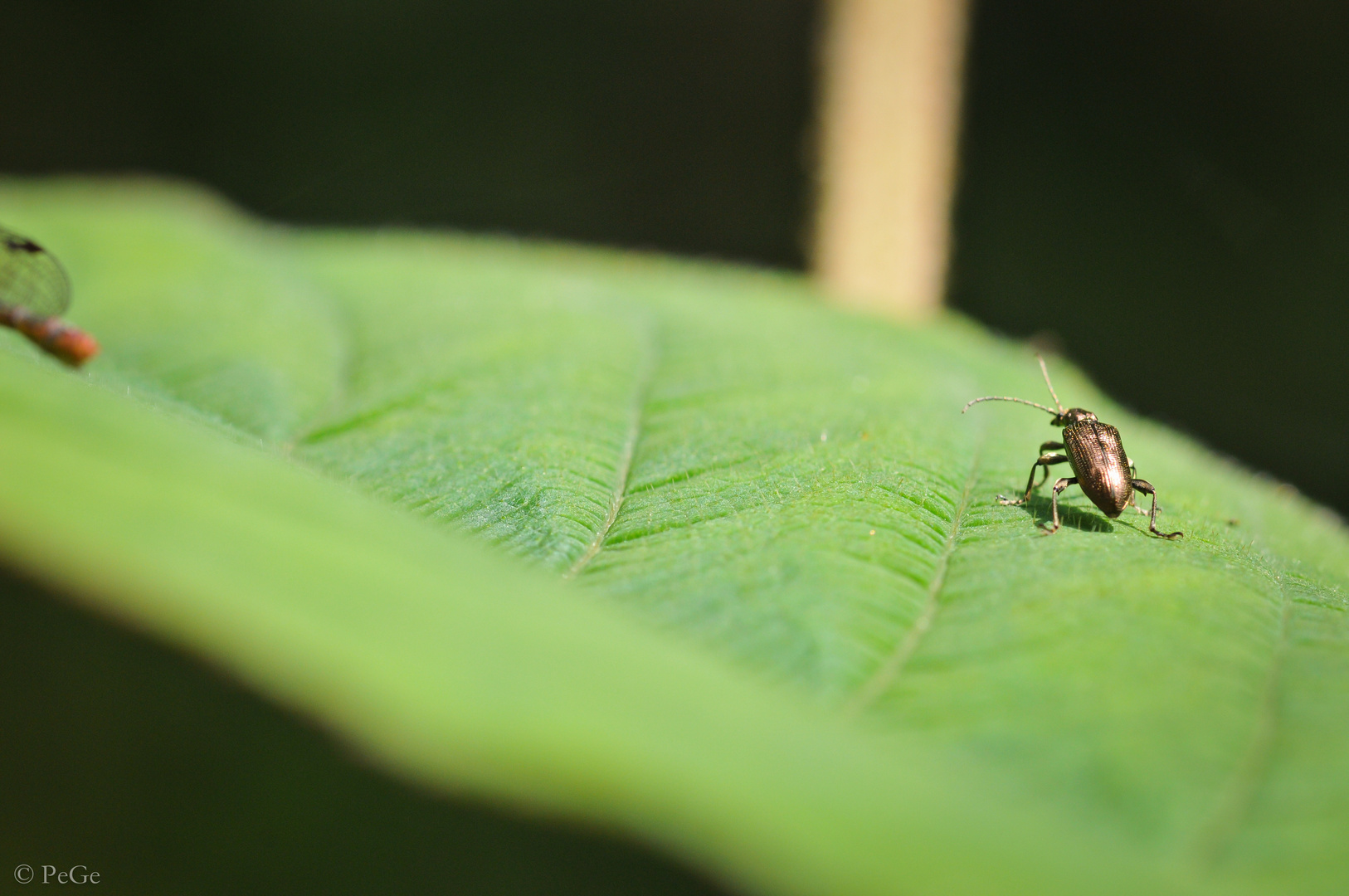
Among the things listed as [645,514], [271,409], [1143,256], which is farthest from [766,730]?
[1143,256]

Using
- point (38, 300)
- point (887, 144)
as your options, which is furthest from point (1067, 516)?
point (887, 144)

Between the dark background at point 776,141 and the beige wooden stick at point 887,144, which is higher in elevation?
the dark background at point 776,141

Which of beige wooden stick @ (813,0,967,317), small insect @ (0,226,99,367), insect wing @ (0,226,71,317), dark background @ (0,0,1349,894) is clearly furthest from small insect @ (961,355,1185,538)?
dark background @ (0,0,1349,894)

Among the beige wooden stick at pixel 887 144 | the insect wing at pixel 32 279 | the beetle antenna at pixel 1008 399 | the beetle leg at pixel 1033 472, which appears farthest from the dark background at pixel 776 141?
the insect wing at pixel 32 279

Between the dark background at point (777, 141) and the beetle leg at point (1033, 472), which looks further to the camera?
the dark background at point (777, 141)

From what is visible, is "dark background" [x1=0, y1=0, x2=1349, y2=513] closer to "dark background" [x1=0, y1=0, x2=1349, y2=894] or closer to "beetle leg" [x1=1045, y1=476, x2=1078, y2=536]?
"dark background" [x1=0, y1=0, x2=1349, y2=894]

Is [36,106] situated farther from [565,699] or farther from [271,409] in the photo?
[565,699]

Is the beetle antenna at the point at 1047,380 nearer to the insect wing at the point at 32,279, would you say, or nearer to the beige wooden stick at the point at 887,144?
the beige wooden stick at the point at 887,144
